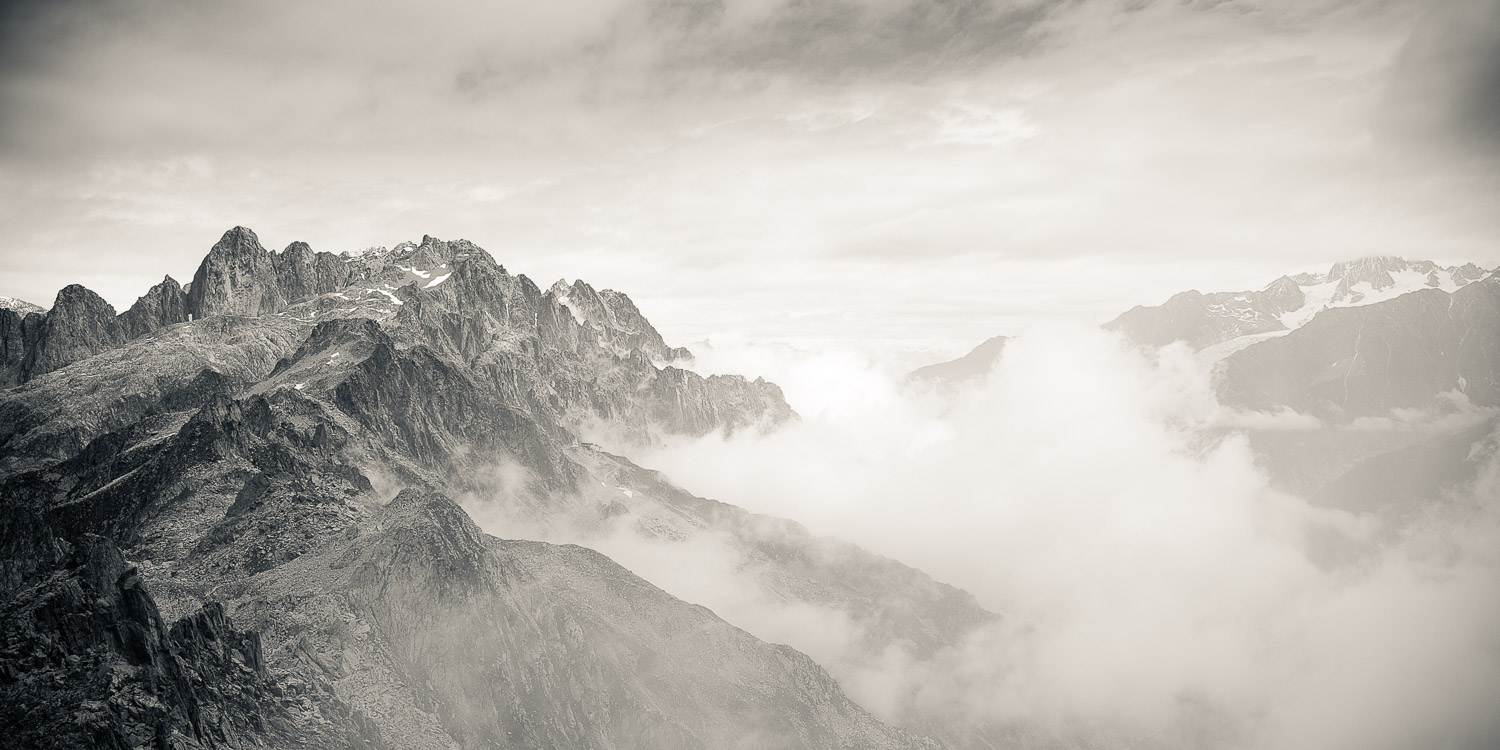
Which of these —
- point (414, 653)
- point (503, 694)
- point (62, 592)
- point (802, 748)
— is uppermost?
point (62, 592)

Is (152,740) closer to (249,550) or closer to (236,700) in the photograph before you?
(236,700)

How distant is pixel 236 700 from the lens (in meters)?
104

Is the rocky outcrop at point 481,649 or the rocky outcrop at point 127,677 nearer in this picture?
the rocky outcrop at point 127,677

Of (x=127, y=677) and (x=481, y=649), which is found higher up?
(x=127, y=677)

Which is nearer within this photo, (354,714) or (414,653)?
(354,714)

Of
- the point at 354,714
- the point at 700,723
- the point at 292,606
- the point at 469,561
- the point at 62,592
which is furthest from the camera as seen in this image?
the point at 700,723

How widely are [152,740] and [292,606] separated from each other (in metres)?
54.0

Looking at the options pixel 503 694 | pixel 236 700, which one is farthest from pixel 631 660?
pixel 236 700

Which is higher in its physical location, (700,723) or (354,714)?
(354,714)

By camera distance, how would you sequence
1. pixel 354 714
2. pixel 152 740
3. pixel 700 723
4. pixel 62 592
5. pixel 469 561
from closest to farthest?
pixel 152 740, pixel 62 592, pixel 354 714, pixel 469 561, pixel 700 723

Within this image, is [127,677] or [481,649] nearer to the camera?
[127,677]

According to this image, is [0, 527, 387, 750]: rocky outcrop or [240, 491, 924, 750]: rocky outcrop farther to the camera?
[240, 491, 924, 750]: rocky outcrop

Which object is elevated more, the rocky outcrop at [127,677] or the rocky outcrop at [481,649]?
the rocky outcrop at [127,677]

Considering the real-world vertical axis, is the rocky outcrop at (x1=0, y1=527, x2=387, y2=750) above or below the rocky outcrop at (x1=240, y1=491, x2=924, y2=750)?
above
